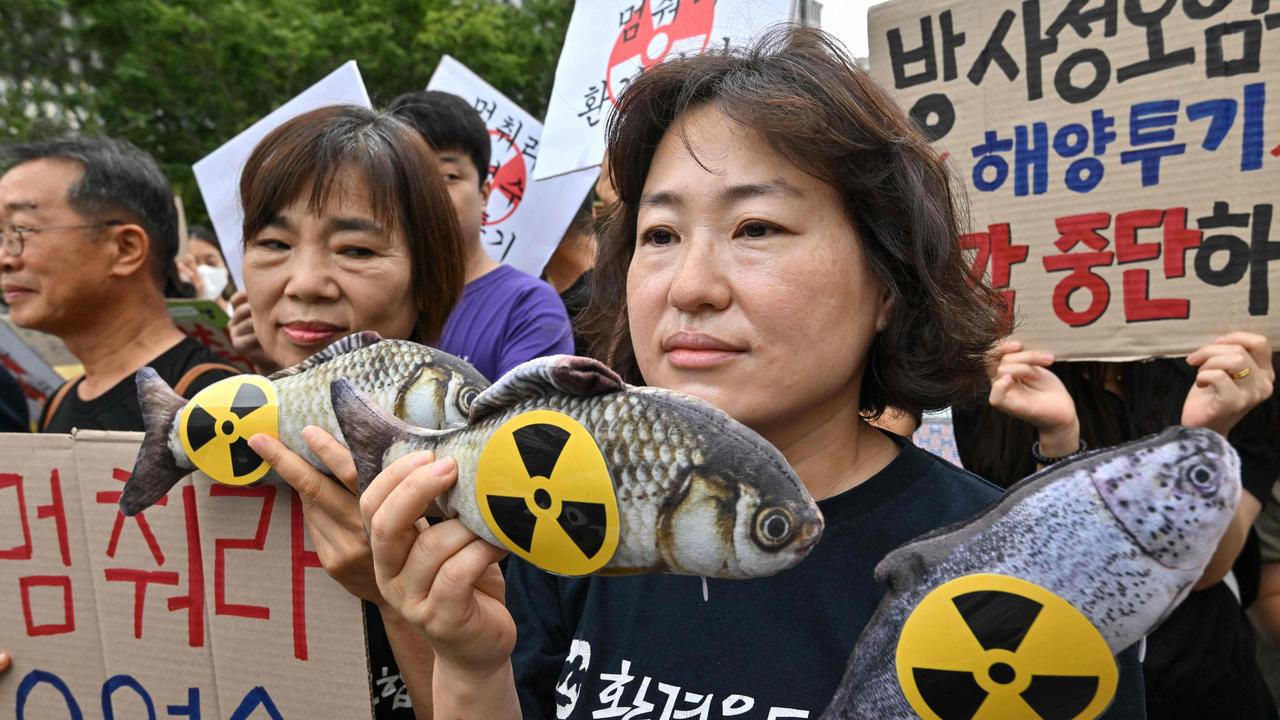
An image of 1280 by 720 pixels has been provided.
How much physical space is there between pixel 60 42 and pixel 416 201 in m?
14.2

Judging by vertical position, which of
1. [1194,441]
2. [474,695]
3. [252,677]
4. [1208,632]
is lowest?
[1208,632]

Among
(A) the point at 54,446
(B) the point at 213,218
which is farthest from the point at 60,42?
(A) the point at 54,446

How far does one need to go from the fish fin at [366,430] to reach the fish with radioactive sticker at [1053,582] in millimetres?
656

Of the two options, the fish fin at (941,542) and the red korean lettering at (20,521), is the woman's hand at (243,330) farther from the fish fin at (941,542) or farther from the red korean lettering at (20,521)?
the fish fin at (941,542)

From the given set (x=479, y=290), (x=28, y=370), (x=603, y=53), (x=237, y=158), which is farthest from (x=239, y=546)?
(x=28, y=370)

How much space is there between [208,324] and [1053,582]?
284 cm

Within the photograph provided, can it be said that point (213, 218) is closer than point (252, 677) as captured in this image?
No

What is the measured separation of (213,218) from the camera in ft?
10.5

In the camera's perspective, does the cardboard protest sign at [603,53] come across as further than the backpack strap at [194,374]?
Yes

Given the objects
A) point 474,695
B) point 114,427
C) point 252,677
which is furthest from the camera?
point 114,427

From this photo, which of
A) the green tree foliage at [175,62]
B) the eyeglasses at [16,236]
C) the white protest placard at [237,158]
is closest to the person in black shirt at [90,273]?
the eyeglasses at [16,236]

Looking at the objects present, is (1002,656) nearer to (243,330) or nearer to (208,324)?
(243,330)

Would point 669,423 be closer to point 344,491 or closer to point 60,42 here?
point 344,491

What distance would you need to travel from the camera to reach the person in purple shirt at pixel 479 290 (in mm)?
2965
